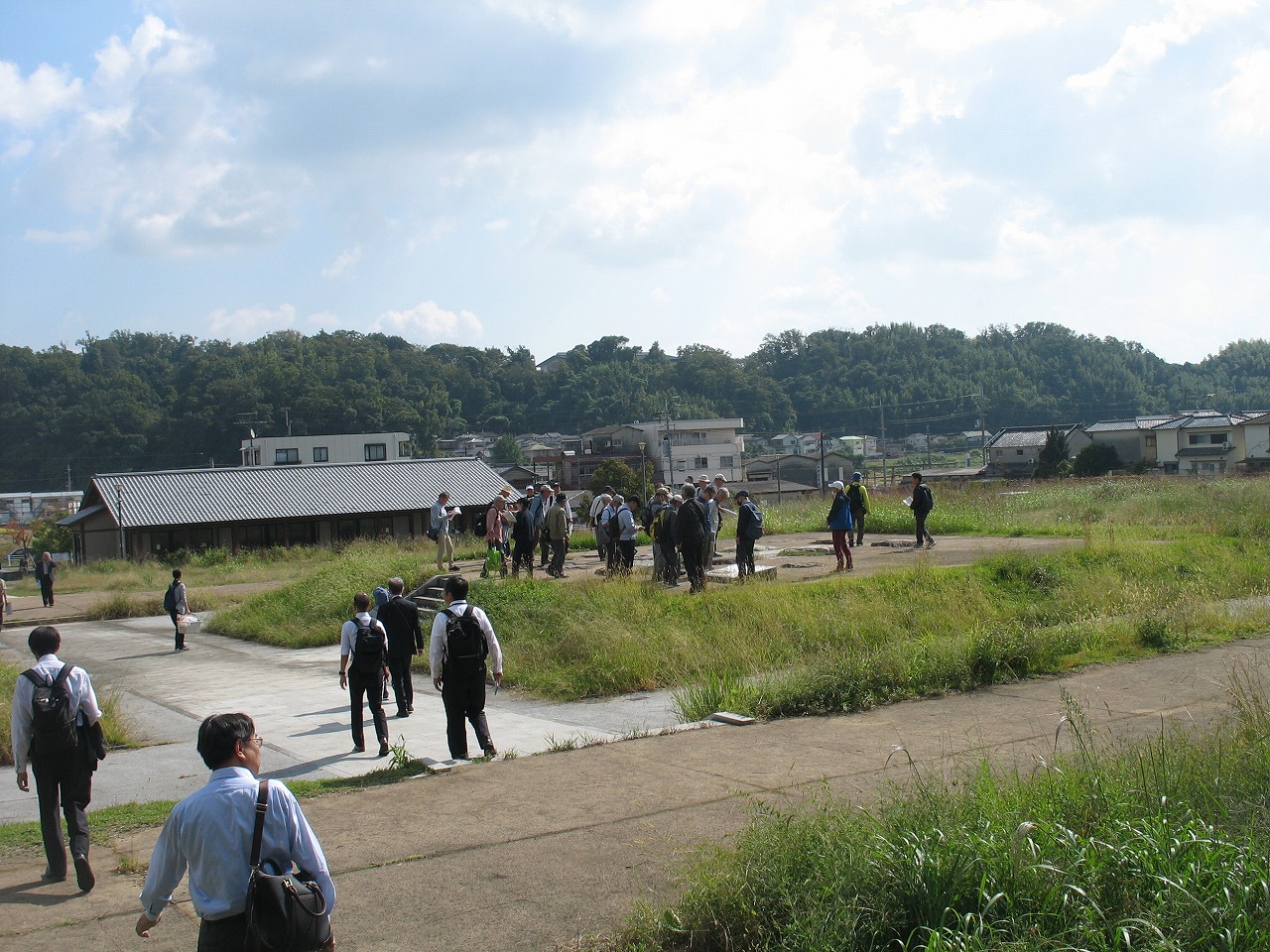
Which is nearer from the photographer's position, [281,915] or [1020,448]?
[281,915]

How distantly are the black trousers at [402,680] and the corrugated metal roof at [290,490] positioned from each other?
123 feet

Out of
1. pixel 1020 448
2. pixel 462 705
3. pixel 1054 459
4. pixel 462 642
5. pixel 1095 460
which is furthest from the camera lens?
pixel 1020 448

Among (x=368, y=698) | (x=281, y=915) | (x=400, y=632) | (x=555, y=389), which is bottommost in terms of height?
(x=368, y=698)

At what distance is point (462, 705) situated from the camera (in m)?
8.51

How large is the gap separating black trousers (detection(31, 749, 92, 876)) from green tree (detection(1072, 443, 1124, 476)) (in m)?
57.4

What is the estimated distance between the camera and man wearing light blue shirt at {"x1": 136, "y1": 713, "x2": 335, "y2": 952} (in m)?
3.63

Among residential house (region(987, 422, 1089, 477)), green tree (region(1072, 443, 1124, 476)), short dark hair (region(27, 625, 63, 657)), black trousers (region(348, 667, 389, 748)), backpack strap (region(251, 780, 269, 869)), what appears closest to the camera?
backpack strap (region(251, 780, 269, 869))

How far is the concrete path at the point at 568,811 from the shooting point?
5.25 meters

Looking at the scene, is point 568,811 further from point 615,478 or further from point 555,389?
point 555,389

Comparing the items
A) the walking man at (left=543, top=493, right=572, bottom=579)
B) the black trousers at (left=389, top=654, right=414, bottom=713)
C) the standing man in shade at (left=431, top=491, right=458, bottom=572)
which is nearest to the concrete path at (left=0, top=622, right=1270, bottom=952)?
the black trousers at (left=389, top=654, right=414, bottom=713)

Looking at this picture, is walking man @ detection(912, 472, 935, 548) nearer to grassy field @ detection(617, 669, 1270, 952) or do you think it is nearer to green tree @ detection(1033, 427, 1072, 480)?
grassy field @ detection(617, 669, 1270, 952)

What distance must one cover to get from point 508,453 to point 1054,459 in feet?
149

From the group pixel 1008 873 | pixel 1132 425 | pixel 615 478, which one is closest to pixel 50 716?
pixel 1008 873

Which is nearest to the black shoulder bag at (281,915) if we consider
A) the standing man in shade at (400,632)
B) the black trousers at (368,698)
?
the black trousers at (368,698)
